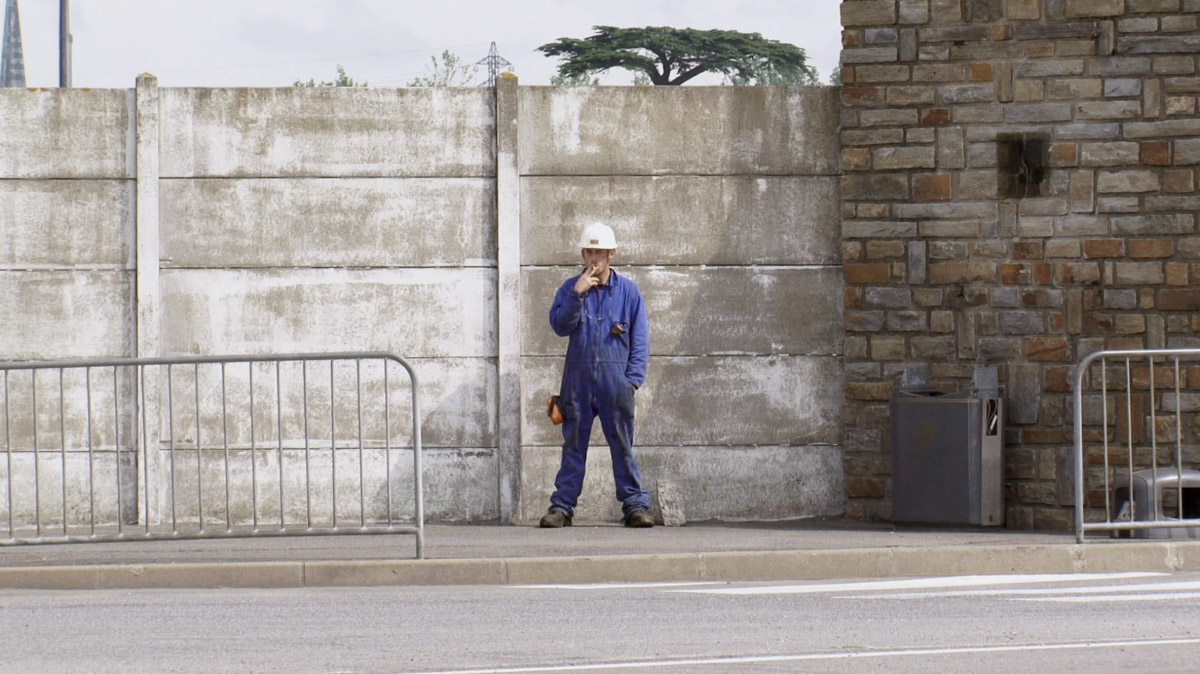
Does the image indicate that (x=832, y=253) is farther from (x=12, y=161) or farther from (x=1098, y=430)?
(x=12, y=161)

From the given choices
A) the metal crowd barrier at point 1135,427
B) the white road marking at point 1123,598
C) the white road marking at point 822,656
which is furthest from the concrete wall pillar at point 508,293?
the white road marking at point 822,656

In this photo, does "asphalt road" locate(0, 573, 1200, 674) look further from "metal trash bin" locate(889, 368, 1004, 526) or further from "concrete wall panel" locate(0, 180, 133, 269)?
"concrete wall panel" locate(0, 180, 133, 269)

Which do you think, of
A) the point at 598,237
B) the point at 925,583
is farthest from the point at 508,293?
the point at 925,583

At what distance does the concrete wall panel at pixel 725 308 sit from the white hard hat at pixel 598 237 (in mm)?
574

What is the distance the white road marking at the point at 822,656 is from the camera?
6.32 meters

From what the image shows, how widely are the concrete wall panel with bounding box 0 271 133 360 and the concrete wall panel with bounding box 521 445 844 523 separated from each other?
3.17 m

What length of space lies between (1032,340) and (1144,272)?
83 centimetres

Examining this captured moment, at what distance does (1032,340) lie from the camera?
445 inches

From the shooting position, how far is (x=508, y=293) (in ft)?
38.3

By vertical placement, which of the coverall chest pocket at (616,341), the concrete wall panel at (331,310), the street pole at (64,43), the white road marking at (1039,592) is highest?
the street pole at (64,43)

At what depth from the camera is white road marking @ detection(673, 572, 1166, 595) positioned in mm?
8727

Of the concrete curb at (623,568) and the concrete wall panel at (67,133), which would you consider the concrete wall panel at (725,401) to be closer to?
the concrete curb at (623,568)

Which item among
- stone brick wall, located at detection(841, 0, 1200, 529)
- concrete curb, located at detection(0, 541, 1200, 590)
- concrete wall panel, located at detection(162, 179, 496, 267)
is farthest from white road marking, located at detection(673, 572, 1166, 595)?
concrete wall panel, located at detection(162, 179, 496, 267)

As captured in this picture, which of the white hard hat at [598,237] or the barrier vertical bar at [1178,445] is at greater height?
the white hard hat at [598,237]
